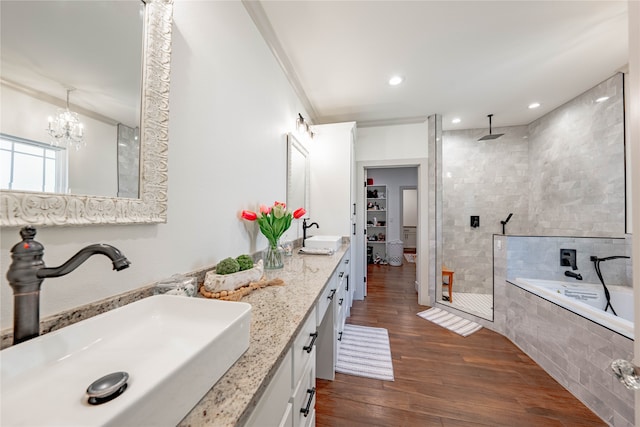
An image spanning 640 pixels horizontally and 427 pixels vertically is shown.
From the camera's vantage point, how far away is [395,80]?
2355 mm

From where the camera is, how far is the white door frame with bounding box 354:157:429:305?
127 inches

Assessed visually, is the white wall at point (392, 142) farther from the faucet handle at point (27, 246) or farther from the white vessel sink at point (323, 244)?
the faucet handle at point (27, 246)

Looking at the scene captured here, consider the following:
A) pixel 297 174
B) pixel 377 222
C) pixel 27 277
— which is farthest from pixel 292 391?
pixel 377 222

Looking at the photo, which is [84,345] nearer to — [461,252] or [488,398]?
[488,398]

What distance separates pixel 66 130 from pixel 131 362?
2.02ft

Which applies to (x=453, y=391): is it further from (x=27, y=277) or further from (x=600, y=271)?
(x=27, y=277)

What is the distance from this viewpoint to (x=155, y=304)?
2.35ft

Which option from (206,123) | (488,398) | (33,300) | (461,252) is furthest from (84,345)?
(461,252)

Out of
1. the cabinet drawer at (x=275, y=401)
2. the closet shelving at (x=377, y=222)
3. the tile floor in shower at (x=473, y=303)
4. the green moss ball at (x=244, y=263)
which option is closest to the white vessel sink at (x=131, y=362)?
the cabinet drawer at (x=275, y=401)

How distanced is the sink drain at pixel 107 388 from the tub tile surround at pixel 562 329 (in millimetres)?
2373

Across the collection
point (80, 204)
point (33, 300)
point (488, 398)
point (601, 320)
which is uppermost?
point (80, 204)

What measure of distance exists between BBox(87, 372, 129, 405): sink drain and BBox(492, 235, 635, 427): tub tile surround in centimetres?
237

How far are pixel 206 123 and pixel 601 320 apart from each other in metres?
2.72

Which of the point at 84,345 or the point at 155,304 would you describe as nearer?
the point at 84,345
